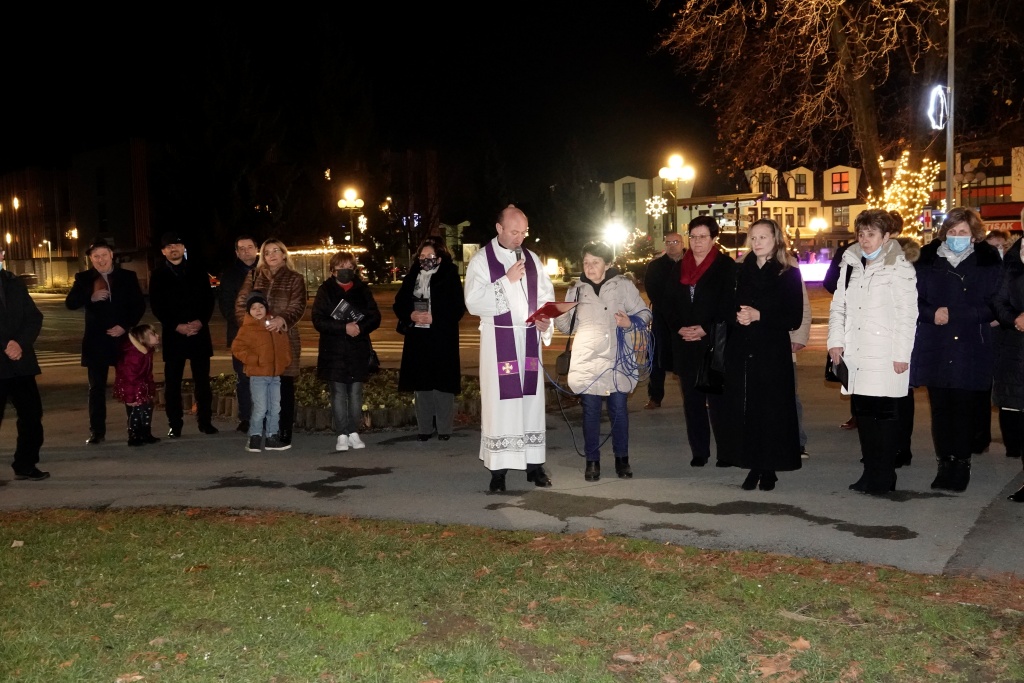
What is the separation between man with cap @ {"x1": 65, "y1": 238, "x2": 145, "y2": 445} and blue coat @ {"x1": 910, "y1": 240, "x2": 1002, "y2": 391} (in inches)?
291

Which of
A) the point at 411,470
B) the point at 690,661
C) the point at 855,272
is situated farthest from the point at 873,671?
the point at 411,470

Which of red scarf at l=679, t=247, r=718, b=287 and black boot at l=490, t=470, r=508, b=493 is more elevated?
red scarf at l=679, t=247, r=718, b=287

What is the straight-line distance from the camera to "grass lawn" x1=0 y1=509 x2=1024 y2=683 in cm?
455

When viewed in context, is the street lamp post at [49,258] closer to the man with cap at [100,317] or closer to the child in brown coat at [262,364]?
the man with cap at [100,317]

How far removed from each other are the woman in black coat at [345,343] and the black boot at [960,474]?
5.11 metres

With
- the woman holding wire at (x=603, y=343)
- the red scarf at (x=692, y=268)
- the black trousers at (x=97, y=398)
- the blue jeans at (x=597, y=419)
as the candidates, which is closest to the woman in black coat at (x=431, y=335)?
the woman holding wire at (x=603, y=343)

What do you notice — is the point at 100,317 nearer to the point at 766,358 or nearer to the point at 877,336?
the point at 766,358

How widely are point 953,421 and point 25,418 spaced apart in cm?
743

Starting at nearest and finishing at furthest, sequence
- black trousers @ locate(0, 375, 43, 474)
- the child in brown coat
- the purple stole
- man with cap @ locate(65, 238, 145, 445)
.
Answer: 1. the purple stole
2. black trousers @ locate(0, 375, 43, 474)
3. the child in brown coat
4. man with cap @ locate(65, 238, 145, 445)

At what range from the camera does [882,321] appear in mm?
7691

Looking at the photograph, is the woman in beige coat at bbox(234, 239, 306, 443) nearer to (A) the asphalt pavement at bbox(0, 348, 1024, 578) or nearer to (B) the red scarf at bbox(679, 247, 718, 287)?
(A) the asphalt pavement at bbox(0, 348, 1024, 578)

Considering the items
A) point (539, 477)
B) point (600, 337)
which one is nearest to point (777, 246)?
point (600, 337)

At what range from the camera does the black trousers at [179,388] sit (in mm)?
11047

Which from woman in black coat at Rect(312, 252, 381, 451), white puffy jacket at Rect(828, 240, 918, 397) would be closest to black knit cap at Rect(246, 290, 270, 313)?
woman in black coat at Rect(312, 252, 381, 451)
